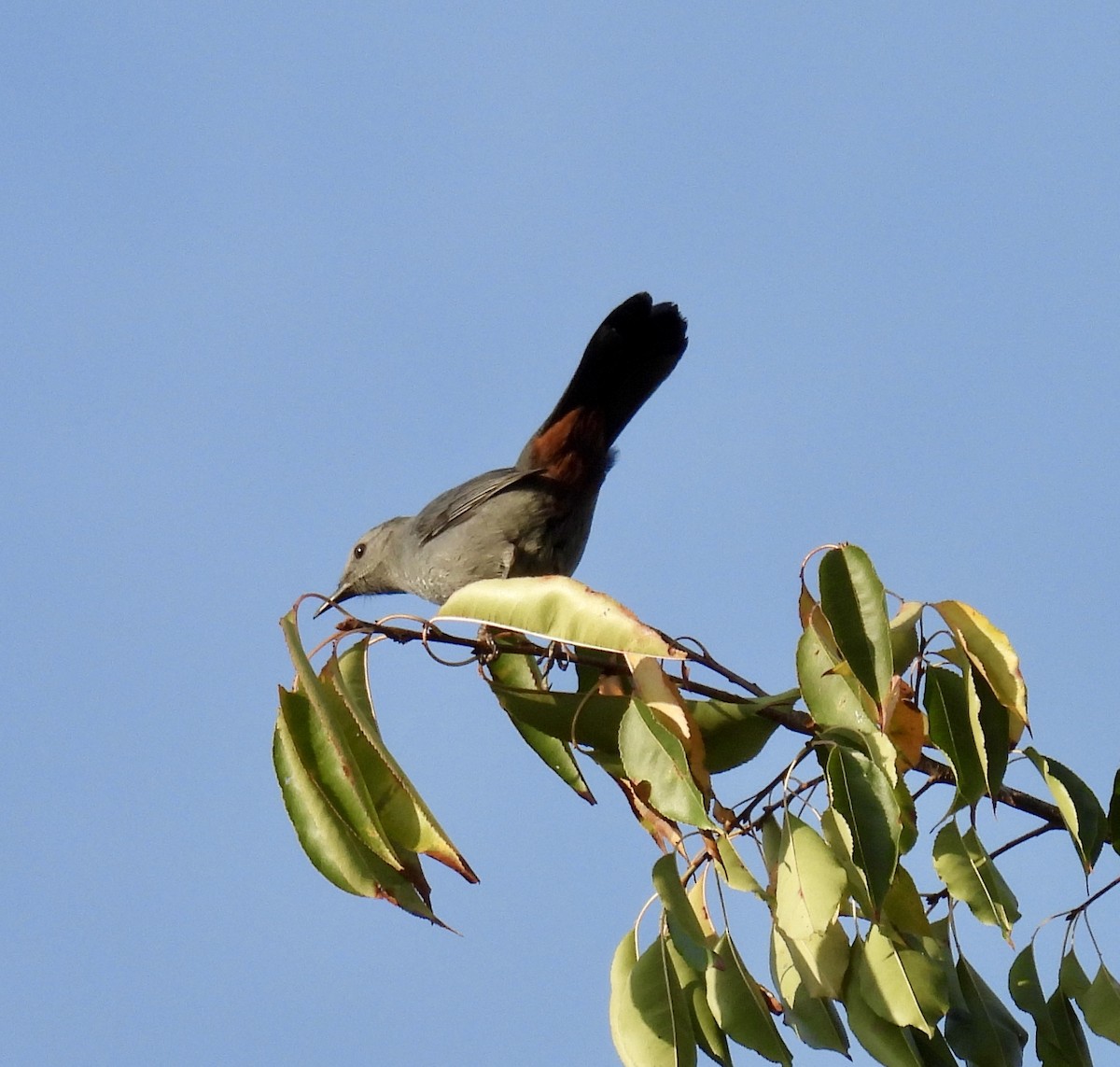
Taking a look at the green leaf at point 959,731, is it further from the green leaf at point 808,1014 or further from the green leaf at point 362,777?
the green leaf at point 362,777

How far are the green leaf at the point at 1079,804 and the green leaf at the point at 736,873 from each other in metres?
0.64

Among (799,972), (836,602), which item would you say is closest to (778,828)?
(799,972)

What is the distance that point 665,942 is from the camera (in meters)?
2.81

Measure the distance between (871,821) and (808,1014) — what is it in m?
0.52

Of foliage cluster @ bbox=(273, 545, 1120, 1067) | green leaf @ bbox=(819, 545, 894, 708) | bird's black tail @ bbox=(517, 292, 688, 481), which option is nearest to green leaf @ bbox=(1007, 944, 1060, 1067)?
foliage cluster @ bbox=(273, 545, 1120, 1067)

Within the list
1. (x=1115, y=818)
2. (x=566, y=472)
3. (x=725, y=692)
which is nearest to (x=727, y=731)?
(x=725, y=692)

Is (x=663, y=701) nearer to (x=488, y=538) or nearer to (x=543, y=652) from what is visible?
(x=543, y=652)

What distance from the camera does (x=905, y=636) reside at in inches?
114

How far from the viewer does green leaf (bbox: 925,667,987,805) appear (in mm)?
2648

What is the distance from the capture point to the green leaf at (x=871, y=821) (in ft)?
7.89

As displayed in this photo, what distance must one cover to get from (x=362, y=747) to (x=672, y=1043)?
0.89 m

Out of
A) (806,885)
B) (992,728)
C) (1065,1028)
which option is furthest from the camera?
(1065,1028)

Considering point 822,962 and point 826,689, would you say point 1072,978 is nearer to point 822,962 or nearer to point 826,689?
point 822,962

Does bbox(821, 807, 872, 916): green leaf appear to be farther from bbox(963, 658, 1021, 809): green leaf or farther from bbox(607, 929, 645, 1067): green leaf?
bbox(607, 929, 645, 1067): green leaf
